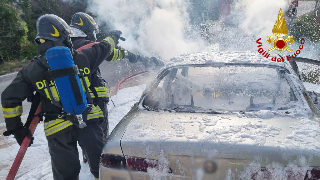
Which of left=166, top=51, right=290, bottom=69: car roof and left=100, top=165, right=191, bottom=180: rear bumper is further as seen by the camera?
left=166, top=51, right=290, bottom=69: car roof

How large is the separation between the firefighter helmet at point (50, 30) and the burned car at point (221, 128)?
0.98 meters

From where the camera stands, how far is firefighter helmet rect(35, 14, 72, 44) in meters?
2.51

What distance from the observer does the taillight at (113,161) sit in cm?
193

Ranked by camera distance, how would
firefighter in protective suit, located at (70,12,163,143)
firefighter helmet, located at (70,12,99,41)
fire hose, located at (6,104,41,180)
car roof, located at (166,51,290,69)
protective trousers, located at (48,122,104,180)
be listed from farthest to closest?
firefighter helmet, located at (70,12,99,41), firefighter in protective suit, located at (70,12,163,143), car roof, located at (166,51,290,69), protective trousers, located at (48,122,104,180), fire hose, located at (6,104,41,180)

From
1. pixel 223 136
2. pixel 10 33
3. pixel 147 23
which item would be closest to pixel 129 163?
pixel 223 136

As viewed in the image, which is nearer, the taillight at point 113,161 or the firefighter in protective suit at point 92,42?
the taillight at point 113,161

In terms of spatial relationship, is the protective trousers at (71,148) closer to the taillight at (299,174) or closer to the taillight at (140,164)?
the taillight at (140,164)

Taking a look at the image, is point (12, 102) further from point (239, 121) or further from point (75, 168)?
point (239, 121)

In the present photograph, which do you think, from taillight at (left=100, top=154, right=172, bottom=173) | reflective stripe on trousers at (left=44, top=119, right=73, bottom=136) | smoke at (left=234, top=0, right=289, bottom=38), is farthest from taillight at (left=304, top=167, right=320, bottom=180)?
smoke at (left=234, top=0, right=289, bottom=38)

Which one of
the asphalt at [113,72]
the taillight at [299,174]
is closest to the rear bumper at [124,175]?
the taillight at [299,174]

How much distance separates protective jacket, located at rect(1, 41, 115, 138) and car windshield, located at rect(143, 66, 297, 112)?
714 millimetres

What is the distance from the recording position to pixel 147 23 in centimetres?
1020

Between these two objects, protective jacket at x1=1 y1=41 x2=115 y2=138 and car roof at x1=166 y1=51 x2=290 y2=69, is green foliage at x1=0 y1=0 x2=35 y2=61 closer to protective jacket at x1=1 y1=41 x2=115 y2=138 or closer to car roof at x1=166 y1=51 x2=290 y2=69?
protective jacket at x1=1 y1=41 x2=115 y2=138

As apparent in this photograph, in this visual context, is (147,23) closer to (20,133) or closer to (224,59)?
(224,59)
